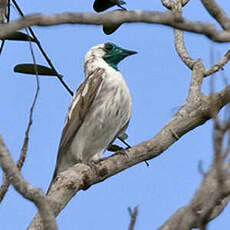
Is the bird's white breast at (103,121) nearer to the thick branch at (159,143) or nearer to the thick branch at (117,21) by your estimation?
the thick branch at (159,143)

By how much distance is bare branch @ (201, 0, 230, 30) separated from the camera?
9.87ft

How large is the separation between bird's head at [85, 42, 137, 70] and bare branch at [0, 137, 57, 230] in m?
3.96

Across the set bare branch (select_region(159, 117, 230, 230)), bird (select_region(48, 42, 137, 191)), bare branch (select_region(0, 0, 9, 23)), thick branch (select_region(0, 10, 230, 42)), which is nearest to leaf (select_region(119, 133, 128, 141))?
bird (select_region(48, 42, 137, 191))

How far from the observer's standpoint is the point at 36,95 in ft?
12.0

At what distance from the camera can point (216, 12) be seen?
3.09 metres

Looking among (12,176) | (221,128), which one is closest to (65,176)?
(12,176)

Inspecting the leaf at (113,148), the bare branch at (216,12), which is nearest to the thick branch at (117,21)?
the bare branch at (216,12)

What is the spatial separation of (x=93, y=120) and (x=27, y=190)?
3.27 meters

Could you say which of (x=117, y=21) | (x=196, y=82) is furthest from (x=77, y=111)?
(x=117, y=21)

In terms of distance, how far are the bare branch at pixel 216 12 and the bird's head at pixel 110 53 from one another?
3575mm

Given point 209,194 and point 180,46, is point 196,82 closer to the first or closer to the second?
point 180,46

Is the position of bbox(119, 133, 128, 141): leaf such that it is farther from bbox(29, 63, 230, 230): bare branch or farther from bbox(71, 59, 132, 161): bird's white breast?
bbox(29, 63, 230, 230): bare branch

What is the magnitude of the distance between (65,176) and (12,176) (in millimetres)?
1274

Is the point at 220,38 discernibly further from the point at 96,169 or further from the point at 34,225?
the point at 96,169
